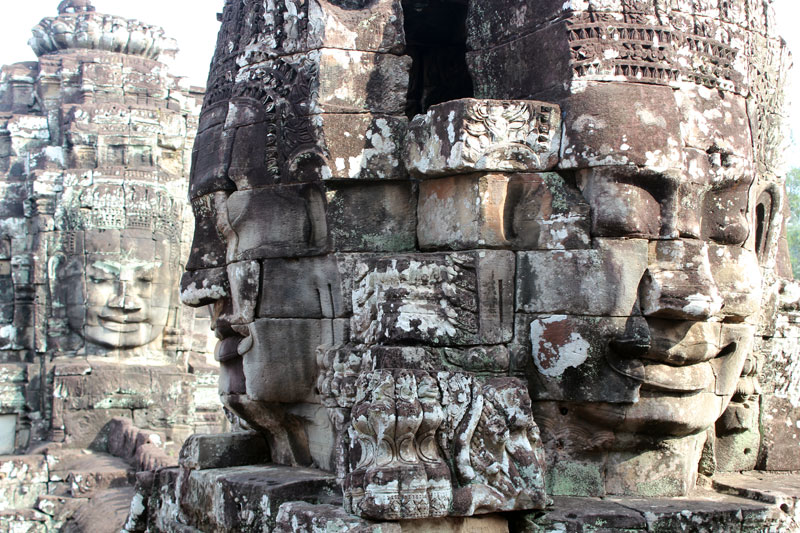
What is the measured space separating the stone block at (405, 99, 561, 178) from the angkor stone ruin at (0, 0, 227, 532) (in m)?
11.1

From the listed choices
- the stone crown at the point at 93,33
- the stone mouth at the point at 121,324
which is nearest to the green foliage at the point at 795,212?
the stone crown at the point at 93,33

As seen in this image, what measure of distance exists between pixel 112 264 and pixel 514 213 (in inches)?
481

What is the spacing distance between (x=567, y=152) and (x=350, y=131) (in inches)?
46.1

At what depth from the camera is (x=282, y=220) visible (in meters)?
5.64

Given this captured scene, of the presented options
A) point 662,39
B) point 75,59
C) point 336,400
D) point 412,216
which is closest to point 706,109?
point 662,39

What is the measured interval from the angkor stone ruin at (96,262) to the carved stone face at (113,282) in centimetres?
2

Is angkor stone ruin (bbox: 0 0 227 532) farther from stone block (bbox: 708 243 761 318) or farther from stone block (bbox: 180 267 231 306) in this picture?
stone block (bbox: 708 243 761 318)

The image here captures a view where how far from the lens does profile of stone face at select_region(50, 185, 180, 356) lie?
16.2 meters

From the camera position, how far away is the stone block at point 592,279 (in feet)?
15.8

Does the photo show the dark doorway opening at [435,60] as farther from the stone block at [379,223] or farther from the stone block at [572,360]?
the stone block at [572,360]

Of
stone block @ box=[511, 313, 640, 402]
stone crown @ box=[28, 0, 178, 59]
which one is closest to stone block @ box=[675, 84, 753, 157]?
stone block @ box=[511, 313, 640, 402]

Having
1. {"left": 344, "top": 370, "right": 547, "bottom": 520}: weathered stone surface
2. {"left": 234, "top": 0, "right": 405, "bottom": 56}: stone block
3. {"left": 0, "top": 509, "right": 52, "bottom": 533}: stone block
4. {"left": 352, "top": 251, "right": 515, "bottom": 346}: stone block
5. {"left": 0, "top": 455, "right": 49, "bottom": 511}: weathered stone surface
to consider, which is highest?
{"left": 234, "top": 0, "right": 405, "bottom": 56}: stone block

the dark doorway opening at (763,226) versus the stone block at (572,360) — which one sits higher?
the dark doorway opening at (763,226)

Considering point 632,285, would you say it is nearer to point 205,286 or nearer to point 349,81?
point 349,81
